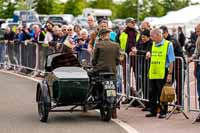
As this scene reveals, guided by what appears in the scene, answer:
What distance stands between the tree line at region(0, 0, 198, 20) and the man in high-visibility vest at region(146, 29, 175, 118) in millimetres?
71096

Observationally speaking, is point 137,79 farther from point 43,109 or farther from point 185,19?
point 185,19

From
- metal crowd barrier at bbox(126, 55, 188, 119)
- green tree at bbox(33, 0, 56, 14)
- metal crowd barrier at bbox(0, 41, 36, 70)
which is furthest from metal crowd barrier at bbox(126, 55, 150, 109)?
green tree at bbox(33, 0, 56, 14)

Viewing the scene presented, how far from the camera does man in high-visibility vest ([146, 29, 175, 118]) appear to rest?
12.8 metres

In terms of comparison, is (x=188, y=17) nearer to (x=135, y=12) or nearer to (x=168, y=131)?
(x=168, y=131)

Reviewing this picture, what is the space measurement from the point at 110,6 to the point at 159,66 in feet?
316

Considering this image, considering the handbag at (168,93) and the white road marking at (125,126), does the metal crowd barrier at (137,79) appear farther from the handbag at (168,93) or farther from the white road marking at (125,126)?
the white road marking at (125,126)

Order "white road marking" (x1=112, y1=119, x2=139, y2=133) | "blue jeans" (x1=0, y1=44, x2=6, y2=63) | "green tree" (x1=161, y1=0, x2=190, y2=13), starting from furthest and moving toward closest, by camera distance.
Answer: "green tree" (x1=161, y1=0, x2=190, y2=13) < "blue jeans" (x1=0, y1=44, x2=6, y2=63) < "white road marking" (x1=112, y1=119, x2=139, y2=133)

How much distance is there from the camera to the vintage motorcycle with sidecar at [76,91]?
39.1 feet

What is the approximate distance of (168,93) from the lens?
12398 mm

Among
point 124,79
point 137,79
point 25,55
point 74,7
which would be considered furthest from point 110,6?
point 137,79

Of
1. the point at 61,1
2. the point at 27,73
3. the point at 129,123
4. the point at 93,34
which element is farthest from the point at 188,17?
the point at 61,1

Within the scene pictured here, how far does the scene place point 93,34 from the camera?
14.9 m

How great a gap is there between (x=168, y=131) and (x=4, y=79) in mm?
11268

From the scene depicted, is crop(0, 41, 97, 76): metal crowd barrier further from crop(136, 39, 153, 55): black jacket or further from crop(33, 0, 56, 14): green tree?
crop(33, 0, 56, 14): green tree
